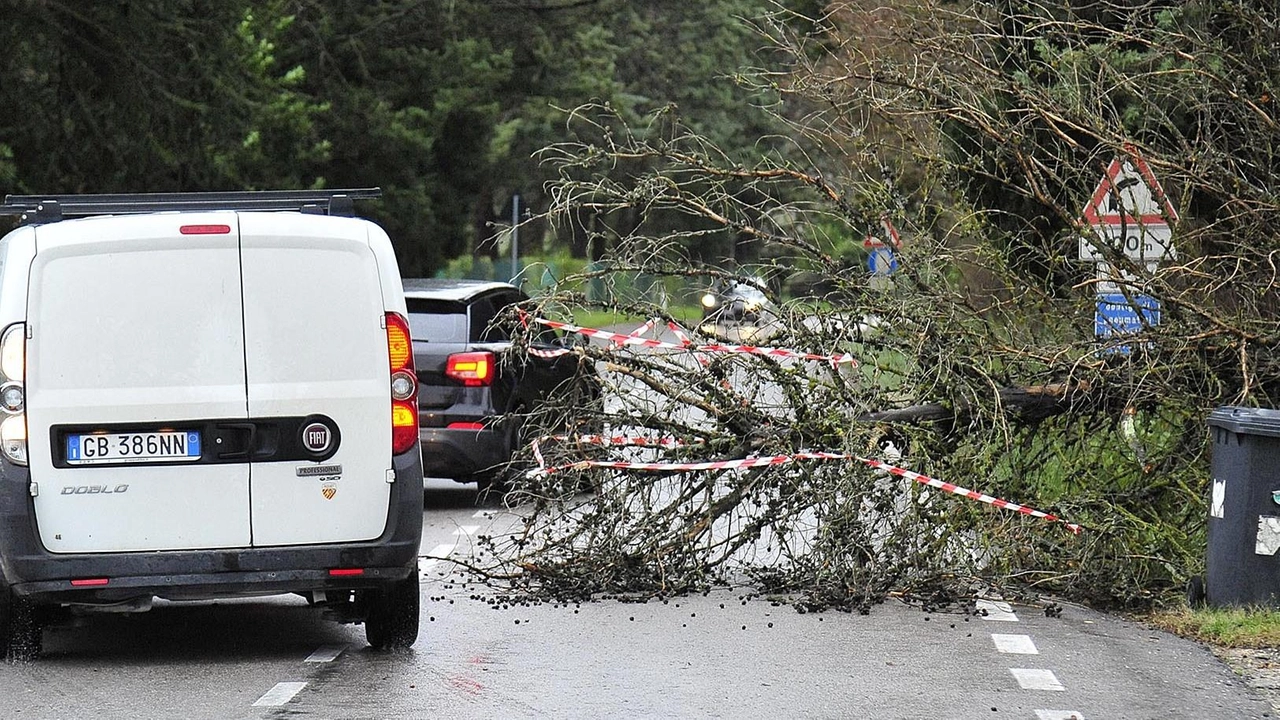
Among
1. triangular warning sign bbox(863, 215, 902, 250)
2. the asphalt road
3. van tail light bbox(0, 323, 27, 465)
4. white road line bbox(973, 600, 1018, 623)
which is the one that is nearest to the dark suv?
triangular warning sign bbox(863, 215, 902, 250)

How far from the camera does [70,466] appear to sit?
7.79m

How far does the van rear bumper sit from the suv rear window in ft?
18.6

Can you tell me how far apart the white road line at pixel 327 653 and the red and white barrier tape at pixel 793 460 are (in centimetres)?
191

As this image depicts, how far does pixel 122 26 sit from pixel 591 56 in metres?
20.2

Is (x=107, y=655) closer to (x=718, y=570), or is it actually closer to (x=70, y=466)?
(x=70, y=466)

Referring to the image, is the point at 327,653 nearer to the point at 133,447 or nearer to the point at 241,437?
the point at 241,437

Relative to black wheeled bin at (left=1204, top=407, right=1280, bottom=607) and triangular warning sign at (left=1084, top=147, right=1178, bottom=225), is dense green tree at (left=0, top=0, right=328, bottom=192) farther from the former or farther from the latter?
black wheeled bin at (left=1204, top=407, right=1280, bottom=607)

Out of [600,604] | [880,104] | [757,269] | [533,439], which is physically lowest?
[600,604]

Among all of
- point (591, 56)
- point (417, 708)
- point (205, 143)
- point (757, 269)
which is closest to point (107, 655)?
point (417, 708)

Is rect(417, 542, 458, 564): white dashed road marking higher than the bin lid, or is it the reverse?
the bin lid

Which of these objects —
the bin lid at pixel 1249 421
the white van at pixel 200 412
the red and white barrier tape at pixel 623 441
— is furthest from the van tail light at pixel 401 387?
the bin lid at pixel 1249 421

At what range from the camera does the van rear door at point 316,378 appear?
795cm

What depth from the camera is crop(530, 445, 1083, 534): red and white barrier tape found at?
986 centimetres

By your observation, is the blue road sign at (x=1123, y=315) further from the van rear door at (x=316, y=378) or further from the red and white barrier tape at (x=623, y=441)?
the van rear door at (x=316, y=378)
